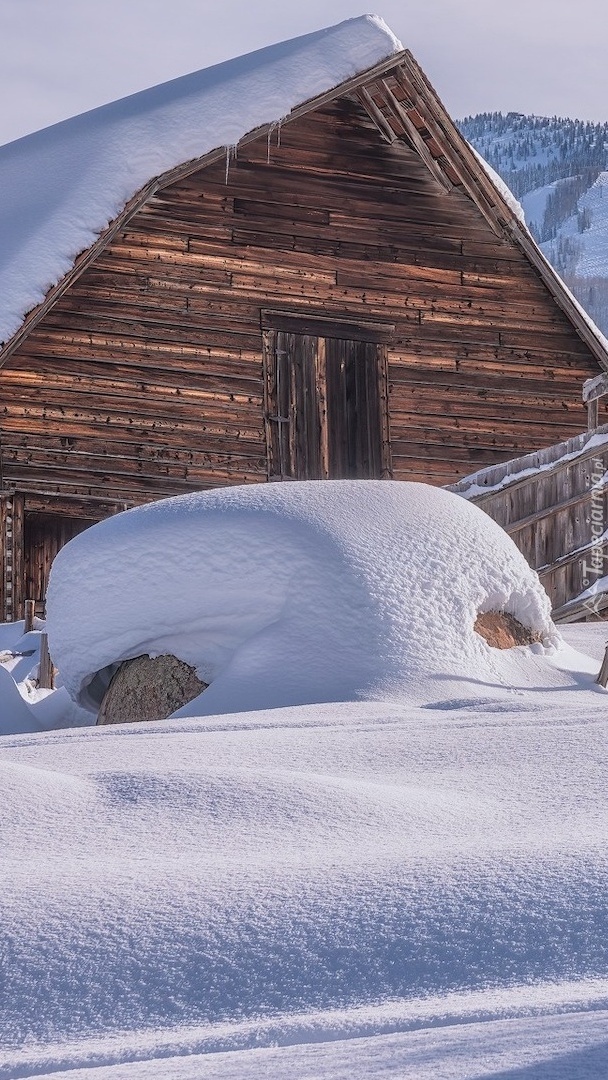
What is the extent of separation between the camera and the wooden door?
54.6 feet

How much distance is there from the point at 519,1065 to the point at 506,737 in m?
2.98

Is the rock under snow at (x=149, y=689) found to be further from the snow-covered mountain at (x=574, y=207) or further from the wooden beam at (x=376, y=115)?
the snow-covered mountain at (x=574, y=207)

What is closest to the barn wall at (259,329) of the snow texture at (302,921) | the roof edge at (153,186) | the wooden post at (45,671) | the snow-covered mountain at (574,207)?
the roof edge at (153,186)

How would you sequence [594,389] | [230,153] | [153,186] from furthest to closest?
[230,153] < [153,186] < [594,389]

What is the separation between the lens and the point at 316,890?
2967mm

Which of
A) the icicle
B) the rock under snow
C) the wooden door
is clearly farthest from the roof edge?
the rock under snow

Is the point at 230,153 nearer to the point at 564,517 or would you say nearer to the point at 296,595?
the point at 564,517

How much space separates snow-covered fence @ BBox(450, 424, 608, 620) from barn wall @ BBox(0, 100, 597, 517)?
17.2ft

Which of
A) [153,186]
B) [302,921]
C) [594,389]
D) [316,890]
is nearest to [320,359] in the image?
[153,186]

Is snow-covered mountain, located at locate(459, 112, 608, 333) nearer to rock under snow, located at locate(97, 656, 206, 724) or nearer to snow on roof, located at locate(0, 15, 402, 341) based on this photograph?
snow on roof, located at locate(0, 15, 402, 341)

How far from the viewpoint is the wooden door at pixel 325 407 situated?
16.7 metres

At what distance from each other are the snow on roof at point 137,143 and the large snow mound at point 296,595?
6.93 metres

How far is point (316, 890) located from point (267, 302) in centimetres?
1425

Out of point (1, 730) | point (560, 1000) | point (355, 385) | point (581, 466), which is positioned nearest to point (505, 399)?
point (355, 385)
